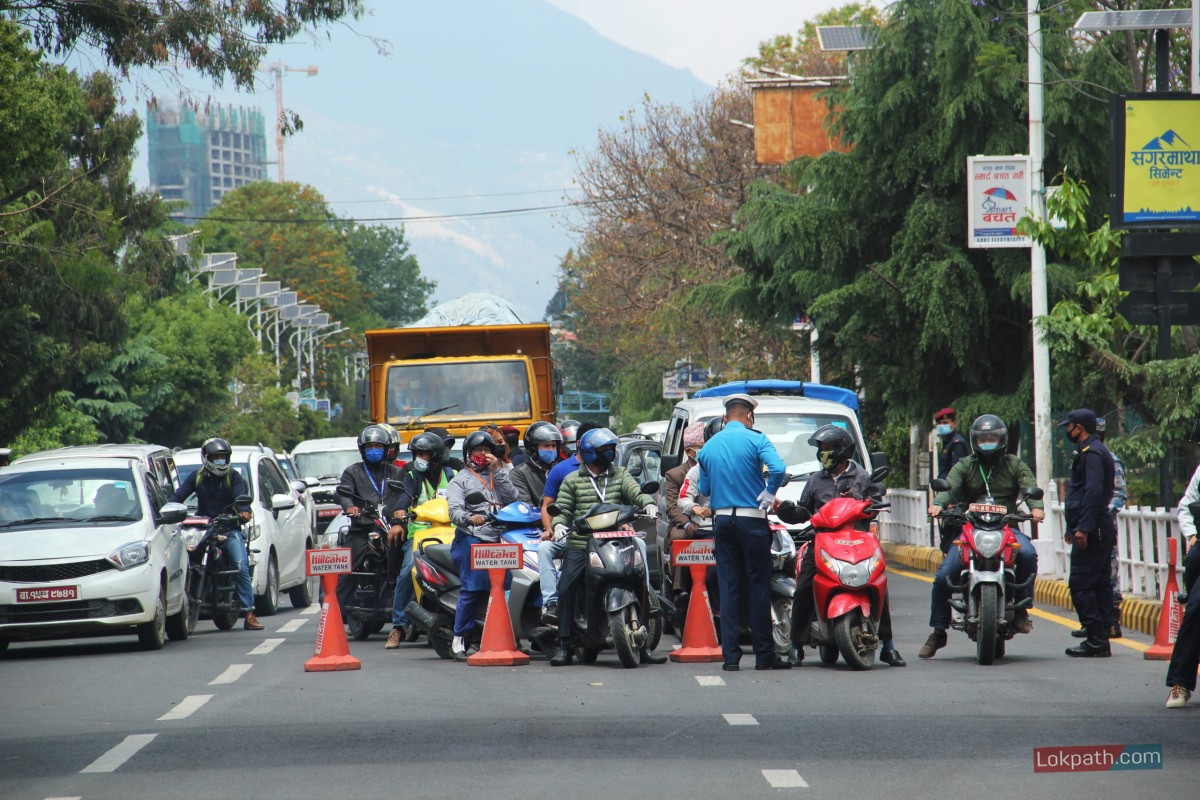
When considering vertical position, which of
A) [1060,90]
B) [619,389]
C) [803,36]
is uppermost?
[803,36]

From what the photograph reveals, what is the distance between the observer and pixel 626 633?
512 inches

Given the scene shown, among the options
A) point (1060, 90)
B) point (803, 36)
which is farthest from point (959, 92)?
point (803, 36)

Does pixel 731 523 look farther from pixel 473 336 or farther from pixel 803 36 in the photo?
pixel 803 36

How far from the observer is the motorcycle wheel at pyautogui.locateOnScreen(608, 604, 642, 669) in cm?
1298

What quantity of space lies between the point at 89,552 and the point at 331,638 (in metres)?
2.94

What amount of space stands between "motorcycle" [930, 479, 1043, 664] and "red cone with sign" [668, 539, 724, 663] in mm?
1839

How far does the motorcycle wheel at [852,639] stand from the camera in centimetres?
1255

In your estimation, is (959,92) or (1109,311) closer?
(1109,311)

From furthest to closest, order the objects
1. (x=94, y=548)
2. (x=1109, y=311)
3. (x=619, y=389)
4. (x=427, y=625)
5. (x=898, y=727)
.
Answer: (x=619, y=389)
(x=1109, y=311)
(x=94, y=548)
(x=427, y=625)
(x=898, y=727)

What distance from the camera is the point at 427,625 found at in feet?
47.5

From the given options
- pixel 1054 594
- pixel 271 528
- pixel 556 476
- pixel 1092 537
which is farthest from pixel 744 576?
pixel 271 528

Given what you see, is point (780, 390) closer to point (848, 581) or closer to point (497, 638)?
point (497, 638)

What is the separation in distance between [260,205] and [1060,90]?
7897 centimetres

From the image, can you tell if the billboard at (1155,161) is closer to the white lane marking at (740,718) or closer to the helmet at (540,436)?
the helmet at (540,436)
